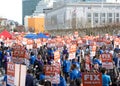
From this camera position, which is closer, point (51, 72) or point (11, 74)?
point (11, 74)

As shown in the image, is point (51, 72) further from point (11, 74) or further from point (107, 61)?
point (107, 61)

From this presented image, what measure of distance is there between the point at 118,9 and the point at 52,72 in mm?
120626

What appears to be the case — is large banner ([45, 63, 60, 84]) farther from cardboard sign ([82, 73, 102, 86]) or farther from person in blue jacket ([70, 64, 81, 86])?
cardboard sign ([82, 73, 102, 86])

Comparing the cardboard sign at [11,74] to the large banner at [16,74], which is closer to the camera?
the large banner at [16,74]

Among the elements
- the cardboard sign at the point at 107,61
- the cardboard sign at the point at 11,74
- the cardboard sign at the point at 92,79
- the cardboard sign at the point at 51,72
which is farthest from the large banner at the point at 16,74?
the cardboard sign at the point at 107,61

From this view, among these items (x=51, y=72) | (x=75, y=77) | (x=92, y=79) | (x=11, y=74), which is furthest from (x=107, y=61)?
(x=92, y=79)

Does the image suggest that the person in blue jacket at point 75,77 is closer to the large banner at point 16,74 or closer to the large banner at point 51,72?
the large banner at point 51,72

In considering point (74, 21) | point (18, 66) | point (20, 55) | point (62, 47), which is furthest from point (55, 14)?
point (18, 66)

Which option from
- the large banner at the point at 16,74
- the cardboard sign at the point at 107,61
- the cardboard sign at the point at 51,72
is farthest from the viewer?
the cardboard sign at the point at 107,61

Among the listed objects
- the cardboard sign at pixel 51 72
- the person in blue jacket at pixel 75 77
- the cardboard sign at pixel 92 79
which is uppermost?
the cardboard sign at pixel 92 79

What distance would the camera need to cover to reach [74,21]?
370 feet

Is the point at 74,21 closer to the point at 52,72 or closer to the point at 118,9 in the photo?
the point at 118,9

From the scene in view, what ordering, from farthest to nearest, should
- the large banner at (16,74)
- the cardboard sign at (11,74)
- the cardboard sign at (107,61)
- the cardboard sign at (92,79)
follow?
the cardboard sign at (107,61), the cardboard sign at (11,74), the large banner at (16,74), the cardboard sign at (92,79)

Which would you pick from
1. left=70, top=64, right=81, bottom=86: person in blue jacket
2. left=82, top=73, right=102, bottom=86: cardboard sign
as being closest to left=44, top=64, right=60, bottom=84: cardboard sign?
left=70, top=64, right=81, bottom=86: person in blue jacket
